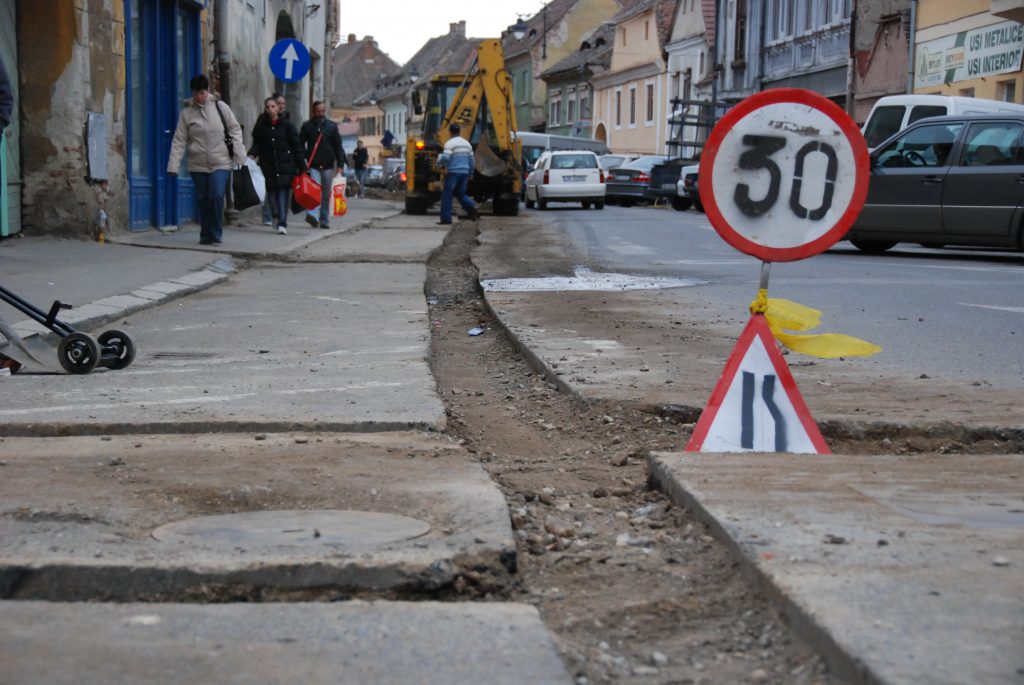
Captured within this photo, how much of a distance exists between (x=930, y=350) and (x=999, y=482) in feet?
11.3

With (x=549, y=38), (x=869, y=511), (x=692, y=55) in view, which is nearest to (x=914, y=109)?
(x=869, y=511)

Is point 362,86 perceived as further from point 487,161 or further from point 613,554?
point 613,554

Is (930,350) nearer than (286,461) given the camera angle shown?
No

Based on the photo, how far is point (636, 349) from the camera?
7410 mm

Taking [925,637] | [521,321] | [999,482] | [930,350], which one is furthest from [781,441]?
[521,321]

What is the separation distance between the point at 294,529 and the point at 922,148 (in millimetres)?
13327

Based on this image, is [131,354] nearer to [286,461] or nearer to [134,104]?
[286,461]

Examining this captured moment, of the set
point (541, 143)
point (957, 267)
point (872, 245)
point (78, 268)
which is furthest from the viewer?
point (541, 143)

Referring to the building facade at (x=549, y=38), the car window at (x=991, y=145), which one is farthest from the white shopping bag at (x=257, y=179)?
the building facade at (x=549, y=38)

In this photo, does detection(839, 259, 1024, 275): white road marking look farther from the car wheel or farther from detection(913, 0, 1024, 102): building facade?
detection(913, 0, 1024, 102): building facade

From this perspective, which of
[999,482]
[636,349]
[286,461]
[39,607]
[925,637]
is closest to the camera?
[925,637]

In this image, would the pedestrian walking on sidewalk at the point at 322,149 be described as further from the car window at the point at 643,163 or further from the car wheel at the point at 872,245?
the car window at the point at 643,163

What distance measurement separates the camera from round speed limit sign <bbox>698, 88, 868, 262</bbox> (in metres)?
4.61

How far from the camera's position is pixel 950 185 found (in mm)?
15055
